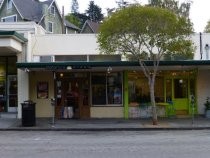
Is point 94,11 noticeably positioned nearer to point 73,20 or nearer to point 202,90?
point 73,20

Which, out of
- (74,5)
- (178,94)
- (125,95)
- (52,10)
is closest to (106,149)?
(125,95)

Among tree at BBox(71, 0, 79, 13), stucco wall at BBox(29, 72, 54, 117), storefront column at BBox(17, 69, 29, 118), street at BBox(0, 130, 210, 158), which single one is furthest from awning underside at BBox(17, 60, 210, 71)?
tree at BBox(71, 0, 79, 13)

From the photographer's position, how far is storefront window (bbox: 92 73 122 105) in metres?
28.9

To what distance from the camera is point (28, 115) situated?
24.3m

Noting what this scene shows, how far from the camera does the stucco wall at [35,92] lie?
29094mm

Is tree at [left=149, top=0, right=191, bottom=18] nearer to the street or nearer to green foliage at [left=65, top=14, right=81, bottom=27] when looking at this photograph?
the street

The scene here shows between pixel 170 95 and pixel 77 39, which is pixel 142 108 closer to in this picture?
pixel 170 95

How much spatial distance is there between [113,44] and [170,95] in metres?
6.50

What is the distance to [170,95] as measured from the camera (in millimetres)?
29391

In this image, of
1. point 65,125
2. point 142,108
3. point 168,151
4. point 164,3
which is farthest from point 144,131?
point 164,3

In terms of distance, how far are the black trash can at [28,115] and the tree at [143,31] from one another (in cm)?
448

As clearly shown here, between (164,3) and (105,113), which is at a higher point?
(164,3)

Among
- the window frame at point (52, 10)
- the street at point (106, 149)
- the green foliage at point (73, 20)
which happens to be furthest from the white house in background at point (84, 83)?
the green foliage at point (73, 20)

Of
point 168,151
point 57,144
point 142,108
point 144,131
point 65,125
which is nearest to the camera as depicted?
point 168,151
